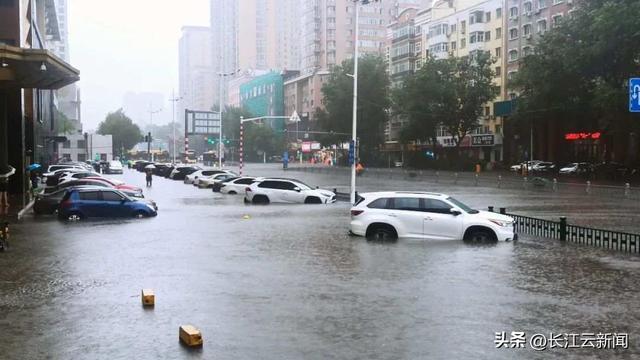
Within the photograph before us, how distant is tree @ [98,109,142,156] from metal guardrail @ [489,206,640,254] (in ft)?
427

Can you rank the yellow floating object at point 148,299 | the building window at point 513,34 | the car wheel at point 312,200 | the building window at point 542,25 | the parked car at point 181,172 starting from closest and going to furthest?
1. the yellow floating object at point 148,299
2. the car wheel at point 312,200
3. the parked car at point 181,172
4. the building window at point 542,25
5. the building window at point 513,34

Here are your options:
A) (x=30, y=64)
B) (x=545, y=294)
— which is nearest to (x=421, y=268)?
(x=545, y=294)

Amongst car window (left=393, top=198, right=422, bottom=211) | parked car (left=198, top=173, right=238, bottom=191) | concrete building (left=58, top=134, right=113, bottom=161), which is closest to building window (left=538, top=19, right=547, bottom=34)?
parked car (left=198, top=173, right=238, bottom=191)

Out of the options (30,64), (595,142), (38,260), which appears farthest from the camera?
(595,142)

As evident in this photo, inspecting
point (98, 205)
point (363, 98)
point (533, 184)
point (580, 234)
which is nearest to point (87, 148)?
point (363, 98)

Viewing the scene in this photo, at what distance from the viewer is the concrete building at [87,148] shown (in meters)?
114

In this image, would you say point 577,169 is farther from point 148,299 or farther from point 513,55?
point 148,299

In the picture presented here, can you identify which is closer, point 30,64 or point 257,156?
point 30,64

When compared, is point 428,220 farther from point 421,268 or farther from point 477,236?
point 421,268

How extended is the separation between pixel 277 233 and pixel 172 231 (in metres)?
3.50

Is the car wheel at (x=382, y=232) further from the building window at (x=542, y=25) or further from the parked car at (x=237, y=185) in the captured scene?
the building window at (x=542, y=25)

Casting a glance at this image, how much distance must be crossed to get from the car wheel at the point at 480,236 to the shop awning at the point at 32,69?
51.8 feet

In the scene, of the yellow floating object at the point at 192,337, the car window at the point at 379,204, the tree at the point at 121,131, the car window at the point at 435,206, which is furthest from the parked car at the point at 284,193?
the tree at the point at 121,131

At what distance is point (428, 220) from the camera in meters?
19.2
